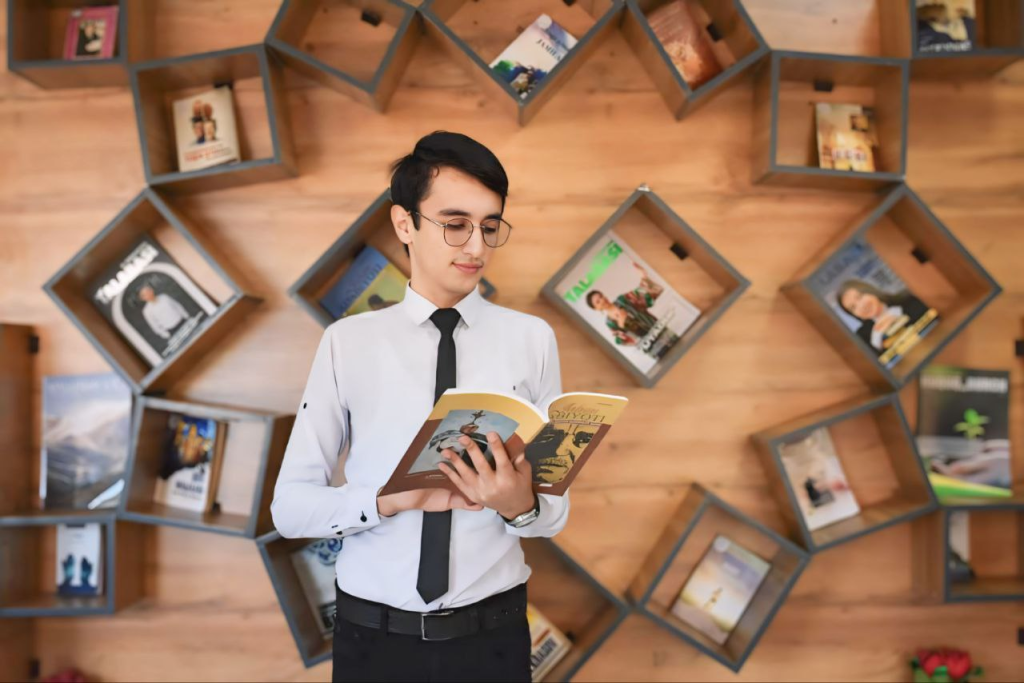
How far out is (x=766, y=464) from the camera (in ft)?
6.88

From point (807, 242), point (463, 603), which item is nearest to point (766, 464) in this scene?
point (807, 242)

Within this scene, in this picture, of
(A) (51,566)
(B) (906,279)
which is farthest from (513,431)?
(A) (51,566)

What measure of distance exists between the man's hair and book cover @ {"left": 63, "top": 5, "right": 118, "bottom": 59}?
1.26m

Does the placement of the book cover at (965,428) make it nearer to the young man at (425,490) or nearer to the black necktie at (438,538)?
the young man at (425,490)

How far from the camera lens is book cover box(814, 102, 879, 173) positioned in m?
2.09

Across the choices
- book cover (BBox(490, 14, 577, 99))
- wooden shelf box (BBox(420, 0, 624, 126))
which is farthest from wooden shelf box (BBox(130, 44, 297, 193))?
book cover (BBox(490, 14, 577, 99))

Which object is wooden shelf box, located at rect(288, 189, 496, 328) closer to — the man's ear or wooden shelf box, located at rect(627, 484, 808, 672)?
the man's ear

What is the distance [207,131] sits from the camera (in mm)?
2057

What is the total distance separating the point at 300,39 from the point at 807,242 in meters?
1.59

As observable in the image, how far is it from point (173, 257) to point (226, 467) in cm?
63

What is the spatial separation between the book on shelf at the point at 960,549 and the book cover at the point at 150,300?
2297 mm

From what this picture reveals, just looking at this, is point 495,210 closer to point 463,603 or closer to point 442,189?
point 442,189

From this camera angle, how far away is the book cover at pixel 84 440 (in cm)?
209

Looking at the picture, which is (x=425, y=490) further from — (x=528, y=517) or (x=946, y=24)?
(x=946, y=24)
